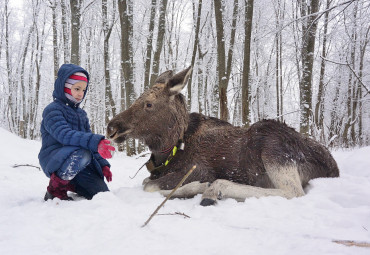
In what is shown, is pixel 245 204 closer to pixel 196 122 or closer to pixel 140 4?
pixel 196 122

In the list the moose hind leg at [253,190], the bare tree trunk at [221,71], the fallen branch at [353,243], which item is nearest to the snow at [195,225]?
the fallen branch at [353,243]

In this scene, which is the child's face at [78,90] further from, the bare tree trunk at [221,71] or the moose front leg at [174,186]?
the bare tree trunk at [221,71]

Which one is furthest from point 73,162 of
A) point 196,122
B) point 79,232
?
point 196,122

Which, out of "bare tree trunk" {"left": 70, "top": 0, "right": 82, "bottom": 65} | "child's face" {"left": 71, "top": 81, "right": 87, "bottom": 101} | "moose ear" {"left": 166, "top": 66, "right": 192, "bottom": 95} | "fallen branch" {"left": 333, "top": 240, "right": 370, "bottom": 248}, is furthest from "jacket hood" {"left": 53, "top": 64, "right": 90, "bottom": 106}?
"bare tree trunk" {"left": 70, "top": 0, "right": 82, "bottom": 65}

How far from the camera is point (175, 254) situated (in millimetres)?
1456

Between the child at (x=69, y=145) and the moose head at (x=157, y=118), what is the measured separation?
0.43m

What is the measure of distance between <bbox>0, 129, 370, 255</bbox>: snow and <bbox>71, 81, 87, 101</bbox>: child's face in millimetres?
1245

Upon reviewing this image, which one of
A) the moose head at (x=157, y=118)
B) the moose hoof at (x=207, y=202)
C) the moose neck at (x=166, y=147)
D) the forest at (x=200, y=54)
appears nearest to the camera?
the moose hoof at (x=207, y=202)

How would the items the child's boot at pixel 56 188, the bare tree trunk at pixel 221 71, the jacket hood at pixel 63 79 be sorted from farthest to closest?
the bare tree trunk at pixel 221 71
the jacket hood at pixel 63 79
the child's boot at pixel 56 188

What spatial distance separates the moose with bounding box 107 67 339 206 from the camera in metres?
3.01

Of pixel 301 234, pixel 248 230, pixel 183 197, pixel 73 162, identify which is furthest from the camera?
pixel 183 197

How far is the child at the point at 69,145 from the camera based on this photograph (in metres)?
2.73

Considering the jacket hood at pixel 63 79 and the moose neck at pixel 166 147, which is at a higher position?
the jacket hood at pixel 63 79

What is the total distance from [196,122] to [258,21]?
17263 millimetres
